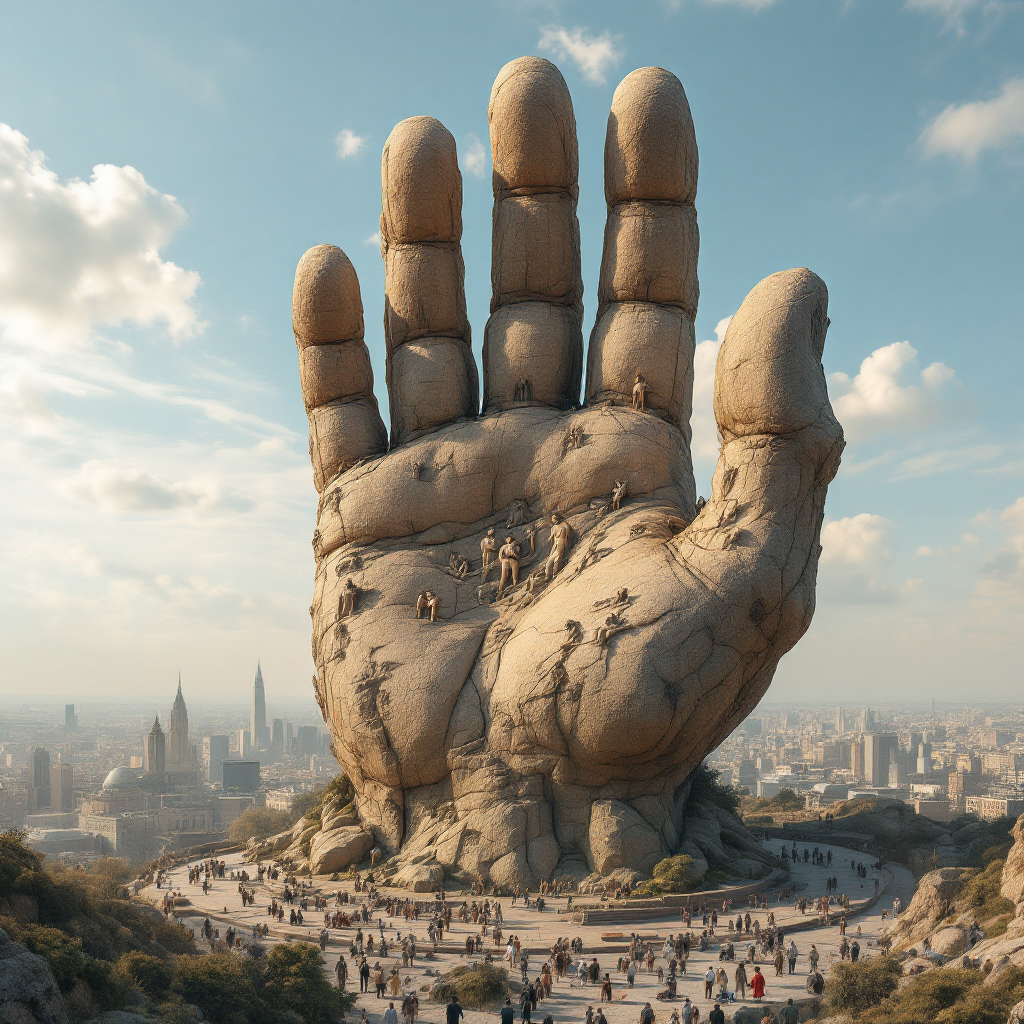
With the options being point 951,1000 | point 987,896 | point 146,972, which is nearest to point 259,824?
point 146,972

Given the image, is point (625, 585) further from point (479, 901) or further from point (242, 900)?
point (242, 900)

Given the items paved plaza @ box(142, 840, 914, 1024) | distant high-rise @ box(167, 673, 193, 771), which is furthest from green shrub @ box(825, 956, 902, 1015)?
distant high-rise @ box(167, 673, 193, 771)

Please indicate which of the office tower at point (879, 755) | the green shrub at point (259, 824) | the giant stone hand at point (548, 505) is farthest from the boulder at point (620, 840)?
the office tower at point (879, 755)

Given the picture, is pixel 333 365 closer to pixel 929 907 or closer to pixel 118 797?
pixel 929 907

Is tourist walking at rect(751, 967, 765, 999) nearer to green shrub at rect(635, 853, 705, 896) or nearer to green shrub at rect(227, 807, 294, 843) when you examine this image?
green shrub at rect(635, 853, 705, 896)

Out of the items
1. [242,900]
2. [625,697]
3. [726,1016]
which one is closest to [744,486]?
[625,697]
